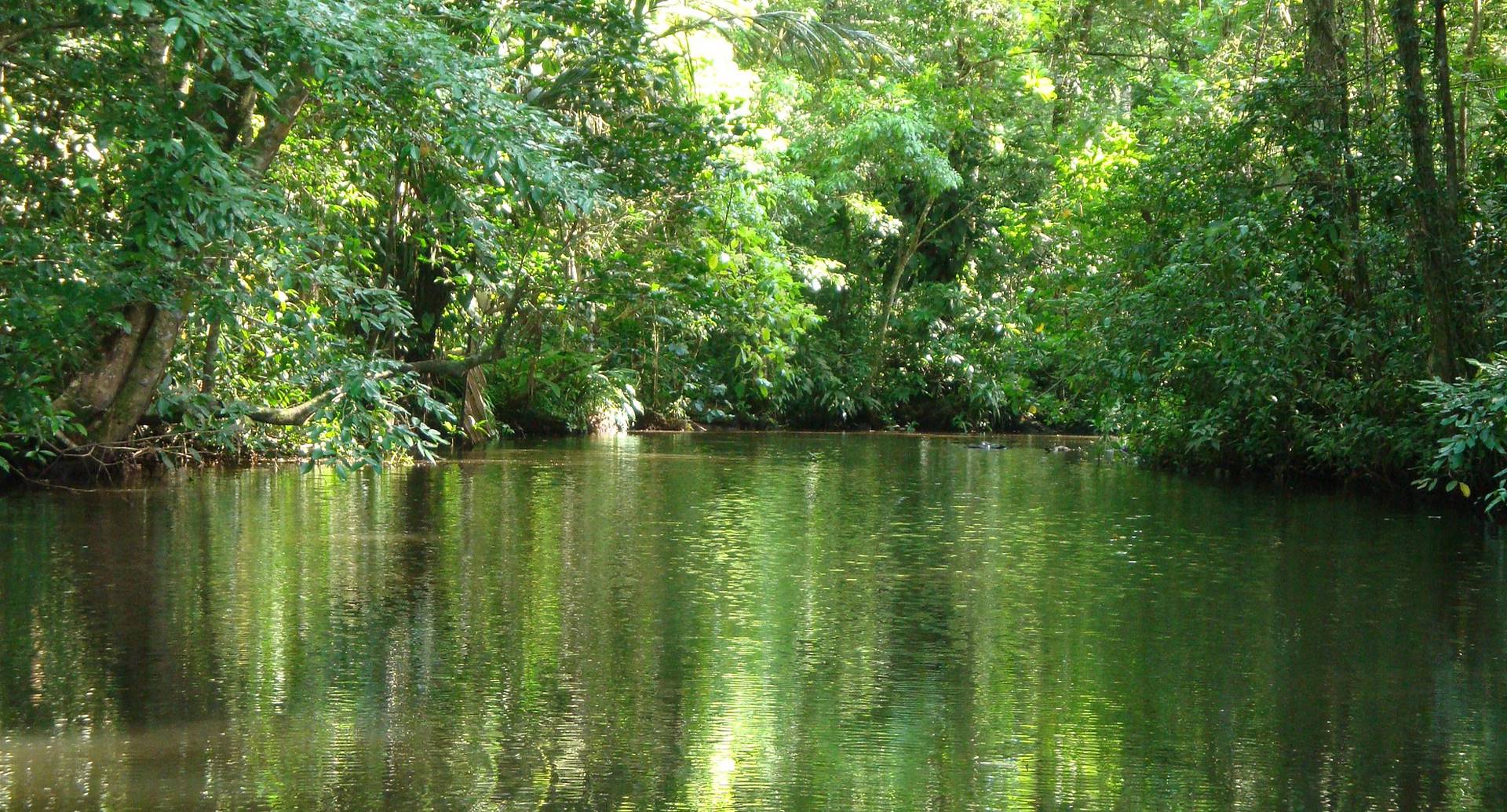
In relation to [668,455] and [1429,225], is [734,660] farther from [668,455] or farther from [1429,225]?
[668,455]

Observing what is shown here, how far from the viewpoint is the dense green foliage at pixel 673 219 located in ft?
26.6

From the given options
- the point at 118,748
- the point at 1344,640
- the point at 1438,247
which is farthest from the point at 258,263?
the point at 1438,247

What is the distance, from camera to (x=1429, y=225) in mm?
12812

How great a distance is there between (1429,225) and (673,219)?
8315 mm

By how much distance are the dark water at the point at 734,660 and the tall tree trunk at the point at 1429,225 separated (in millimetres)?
2215

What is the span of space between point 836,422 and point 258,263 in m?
20.1

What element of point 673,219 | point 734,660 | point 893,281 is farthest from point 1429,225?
point 893,281

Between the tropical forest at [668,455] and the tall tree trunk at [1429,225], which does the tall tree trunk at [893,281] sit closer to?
the tropical forest at [668,455]

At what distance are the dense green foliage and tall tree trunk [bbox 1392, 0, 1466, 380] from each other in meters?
0.04

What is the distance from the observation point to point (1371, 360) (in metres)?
13.7

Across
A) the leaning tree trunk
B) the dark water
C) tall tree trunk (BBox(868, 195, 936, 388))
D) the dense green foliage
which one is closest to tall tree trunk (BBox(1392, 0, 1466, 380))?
the dense green foliage

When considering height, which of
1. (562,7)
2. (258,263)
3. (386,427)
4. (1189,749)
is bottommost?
(1189,749)

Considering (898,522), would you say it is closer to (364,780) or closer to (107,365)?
(107,365)

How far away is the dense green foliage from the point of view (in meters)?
8.09
